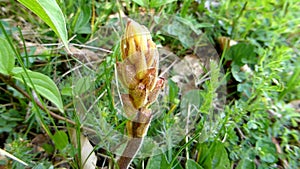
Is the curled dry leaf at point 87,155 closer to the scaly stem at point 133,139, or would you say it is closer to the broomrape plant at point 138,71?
the scaly stem at point 133,139

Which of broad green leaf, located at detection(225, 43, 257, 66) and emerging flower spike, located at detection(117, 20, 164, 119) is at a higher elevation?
emerging flower spike, located at detection(117, 20, 164, 119)

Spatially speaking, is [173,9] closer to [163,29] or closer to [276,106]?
[163,29]

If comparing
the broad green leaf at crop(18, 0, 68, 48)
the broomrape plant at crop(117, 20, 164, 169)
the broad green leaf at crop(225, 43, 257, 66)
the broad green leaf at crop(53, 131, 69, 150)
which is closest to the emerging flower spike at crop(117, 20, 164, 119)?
the broomrape plant at crop(117, 20, 164, 169)

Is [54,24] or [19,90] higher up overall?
[54,24]

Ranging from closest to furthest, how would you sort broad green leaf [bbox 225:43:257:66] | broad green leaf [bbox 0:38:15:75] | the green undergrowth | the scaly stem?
the scaly stem
broad green leaf [bbox 0:38:15:75]
the green undergrowth
broad green leaf [bbox 225:43:257:66]

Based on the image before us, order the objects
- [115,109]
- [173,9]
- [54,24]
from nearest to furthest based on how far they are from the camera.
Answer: [54,24], [115,109], [173,9]

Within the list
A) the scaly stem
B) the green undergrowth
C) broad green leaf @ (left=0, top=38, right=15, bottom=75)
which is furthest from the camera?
the green undergrowth

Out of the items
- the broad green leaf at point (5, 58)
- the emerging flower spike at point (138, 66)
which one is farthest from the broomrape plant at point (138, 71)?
the broad green leaf at point (5, 58)

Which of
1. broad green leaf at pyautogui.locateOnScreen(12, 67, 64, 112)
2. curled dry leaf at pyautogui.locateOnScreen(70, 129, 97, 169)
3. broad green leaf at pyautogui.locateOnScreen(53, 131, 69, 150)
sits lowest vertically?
curled dry leaf at pyautogui.locateOnScreen(70, 129, 97, 169)

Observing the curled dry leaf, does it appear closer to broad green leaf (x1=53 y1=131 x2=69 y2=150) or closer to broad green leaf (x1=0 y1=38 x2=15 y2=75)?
broad green leaf (x1=53 y1=131 x2=69 y2=150)

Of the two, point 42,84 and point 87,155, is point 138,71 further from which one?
point 87,155

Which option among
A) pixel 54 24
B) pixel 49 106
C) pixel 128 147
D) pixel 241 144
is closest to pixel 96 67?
pixel 49 106
